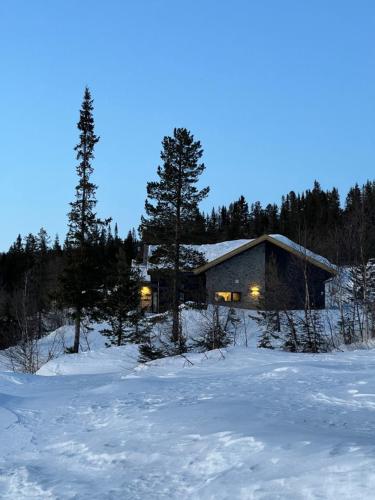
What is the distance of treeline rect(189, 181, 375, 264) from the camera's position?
80.0ft

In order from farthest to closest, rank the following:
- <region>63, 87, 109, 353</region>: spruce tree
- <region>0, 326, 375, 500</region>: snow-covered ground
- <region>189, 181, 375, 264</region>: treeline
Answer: <region>63, 87, 109, 353</region>: spruce tree → <region>189, 181, 375, 264</region>: treeline → <region>0, 326, 375, 500</region>: snow-covered ground

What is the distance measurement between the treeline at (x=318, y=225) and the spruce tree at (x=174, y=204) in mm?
948

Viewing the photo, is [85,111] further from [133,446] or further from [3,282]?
[3,282]

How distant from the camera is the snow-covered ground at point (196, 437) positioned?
12.3 ft

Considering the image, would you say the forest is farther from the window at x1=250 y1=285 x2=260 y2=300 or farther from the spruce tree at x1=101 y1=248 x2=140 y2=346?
the window at x1=250 y1=285 x2=260 y2=300

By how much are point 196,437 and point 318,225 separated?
9193 cm

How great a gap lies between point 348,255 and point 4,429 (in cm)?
2173

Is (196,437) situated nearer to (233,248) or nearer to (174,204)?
(174,204)

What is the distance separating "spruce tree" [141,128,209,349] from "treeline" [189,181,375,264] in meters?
0.95

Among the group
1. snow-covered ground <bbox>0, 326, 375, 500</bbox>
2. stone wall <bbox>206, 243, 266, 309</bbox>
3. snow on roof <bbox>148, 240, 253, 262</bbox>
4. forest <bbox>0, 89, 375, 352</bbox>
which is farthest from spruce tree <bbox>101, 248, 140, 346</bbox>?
snow-covered ground <bbox>0, 326, 375, 500</bbox>

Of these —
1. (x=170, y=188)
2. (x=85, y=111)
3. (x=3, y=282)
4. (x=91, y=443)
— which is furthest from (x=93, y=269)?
(x=3, y=282)

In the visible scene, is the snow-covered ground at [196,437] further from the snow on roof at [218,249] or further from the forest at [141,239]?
the snow on roof at [218,249]

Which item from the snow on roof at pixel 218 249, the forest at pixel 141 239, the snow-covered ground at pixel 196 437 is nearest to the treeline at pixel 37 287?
the forest at pixel 141 239

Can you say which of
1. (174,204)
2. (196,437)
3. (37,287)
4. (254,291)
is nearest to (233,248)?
(254,291)
